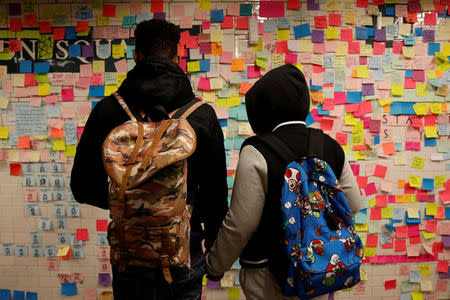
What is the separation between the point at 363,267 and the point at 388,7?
1.84 m

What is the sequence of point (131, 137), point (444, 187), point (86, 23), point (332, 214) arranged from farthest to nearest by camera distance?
point (444, 187)
point (86, 23)
point (332, 214)
point (131, 137)

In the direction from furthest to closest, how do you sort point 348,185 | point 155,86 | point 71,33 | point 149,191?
1. point 71,33
2. point 348,185
3. point 155,86
4. point 149,191

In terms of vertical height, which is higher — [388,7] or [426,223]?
[388,7]

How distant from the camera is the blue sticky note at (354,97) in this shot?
7.42 ft

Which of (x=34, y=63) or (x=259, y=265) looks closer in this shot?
(x=259, y=265)

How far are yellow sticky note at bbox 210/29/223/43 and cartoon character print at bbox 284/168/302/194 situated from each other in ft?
4.47

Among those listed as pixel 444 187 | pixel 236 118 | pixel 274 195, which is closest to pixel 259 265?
pixel 274 195

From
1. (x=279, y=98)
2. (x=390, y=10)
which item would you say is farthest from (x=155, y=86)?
(x=390, y=10)

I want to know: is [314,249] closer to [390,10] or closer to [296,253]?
[296,253]

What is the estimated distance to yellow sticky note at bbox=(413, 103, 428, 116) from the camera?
2.29 meters

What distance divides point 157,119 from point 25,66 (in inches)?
65.9

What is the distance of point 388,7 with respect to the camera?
2234 mm

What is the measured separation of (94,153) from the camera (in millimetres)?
1145

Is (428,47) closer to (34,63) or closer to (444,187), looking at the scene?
(444,187)
